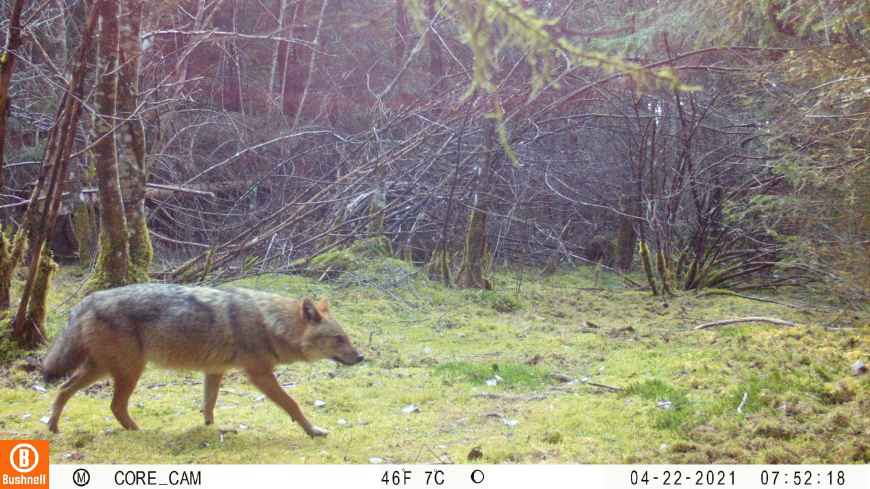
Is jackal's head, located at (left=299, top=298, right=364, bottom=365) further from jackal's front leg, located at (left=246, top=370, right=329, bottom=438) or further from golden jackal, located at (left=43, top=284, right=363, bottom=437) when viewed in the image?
jackal's front leg, located at (left=246, top=370, right=329, bottom=438)

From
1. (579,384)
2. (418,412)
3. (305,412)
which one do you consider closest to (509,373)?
(579,384)

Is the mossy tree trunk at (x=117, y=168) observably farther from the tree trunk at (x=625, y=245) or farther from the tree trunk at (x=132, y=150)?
the tree trunk at (x=625, y=245)

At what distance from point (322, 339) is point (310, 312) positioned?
7.7 inches

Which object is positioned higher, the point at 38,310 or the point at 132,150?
the point at 132,150

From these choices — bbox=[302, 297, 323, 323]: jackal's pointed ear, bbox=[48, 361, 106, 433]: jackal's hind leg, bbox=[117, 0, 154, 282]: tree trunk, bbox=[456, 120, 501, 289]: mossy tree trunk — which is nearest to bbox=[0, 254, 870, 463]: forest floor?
bbox=[48, 361, 106, 433]: jackal's hind leg

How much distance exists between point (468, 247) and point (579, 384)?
4488 mm

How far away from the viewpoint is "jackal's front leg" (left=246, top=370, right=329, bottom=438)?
4.34m

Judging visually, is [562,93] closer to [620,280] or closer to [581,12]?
[581,12]

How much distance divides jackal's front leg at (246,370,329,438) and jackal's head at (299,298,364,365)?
30cm

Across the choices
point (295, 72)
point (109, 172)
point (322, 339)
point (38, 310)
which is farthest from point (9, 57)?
A: point (295, 72)

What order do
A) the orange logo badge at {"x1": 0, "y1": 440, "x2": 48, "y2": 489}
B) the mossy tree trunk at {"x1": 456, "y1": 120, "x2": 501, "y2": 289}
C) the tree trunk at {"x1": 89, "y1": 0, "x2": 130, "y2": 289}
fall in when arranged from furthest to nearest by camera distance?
the mossy tree trunk at {"x1": 456, "y1": 120, "x2": 501, "y2": 289} → the tree trunk at {"x1": 89, "y1": 0, "x2": 130, "y2": 289} → the orange logo badge at {"x1": 0, "y1": 440, "x2": 48, "y2": 489}

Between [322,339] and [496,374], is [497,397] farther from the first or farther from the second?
[322,339]

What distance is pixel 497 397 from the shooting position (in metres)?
5.09
